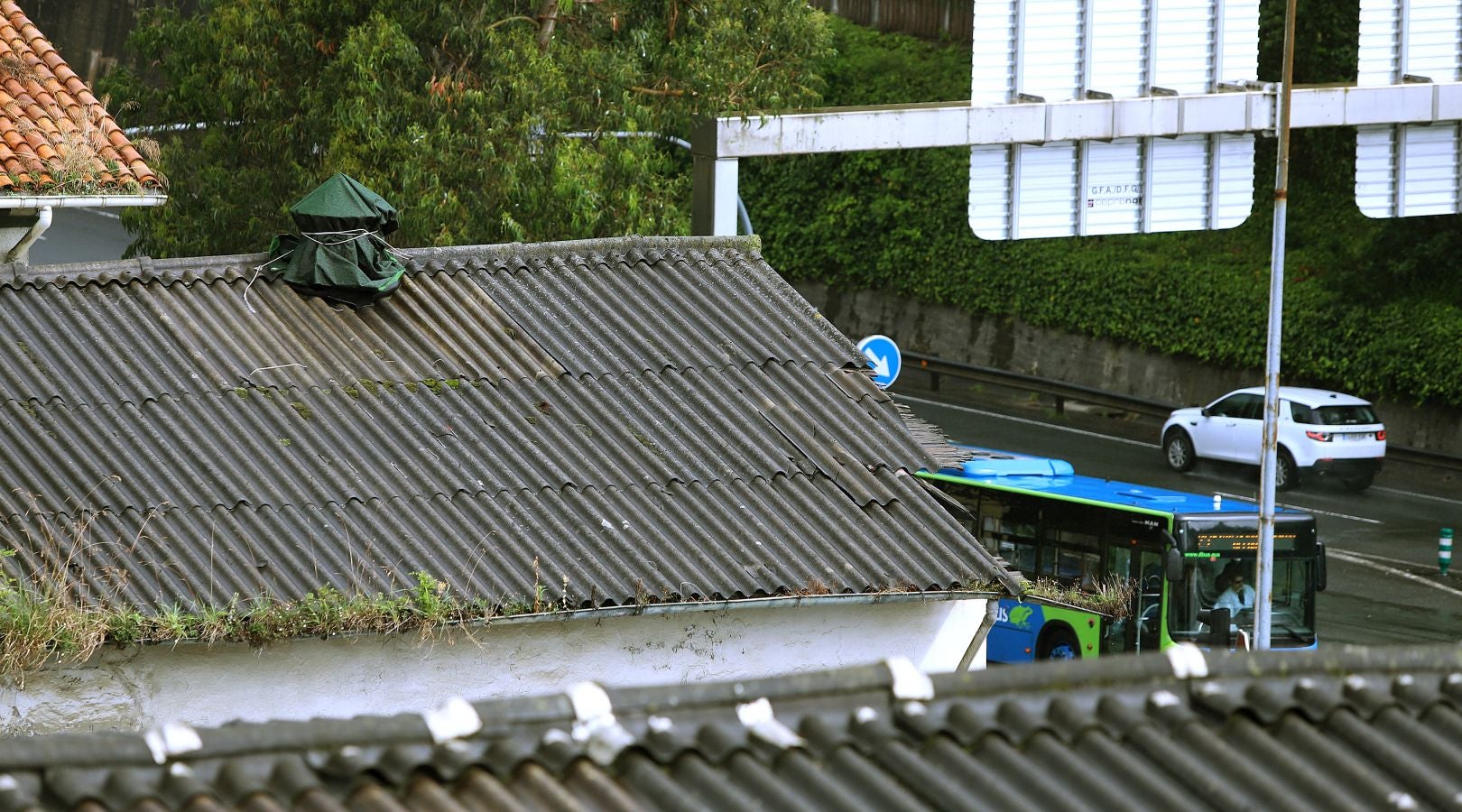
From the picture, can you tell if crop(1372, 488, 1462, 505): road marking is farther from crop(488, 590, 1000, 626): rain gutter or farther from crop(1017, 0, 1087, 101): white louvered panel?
crop(488, 590, 1000, 626): rain gutter

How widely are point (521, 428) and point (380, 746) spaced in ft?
20.1

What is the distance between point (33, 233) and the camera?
1470 centimetres

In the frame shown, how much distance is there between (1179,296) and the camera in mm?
36344

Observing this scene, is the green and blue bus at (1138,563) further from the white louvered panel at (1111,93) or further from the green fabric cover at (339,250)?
the green fabric cover at (339,250)

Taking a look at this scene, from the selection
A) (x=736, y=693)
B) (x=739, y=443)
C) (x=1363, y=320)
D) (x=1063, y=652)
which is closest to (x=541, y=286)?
(x=739, y=443)

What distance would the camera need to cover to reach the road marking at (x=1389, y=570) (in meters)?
25.3

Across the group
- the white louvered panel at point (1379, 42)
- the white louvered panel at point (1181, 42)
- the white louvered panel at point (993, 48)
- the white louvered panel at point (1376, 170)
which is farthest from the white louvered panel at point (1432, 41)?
the white louvered panel at point (993, 48)

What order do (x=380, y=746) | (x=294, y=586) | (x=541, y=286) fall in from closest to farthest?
(x=380, y=746) → (x=294, y=586) → (x=541, y=286)

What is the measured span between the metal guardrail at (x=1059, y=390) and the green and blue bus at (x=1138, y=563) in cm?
1233

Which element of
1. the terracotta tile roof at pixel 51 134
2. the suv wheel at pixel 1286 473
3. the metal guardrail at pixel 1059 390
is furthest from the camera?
the metal guardrail at pixel 1059 390

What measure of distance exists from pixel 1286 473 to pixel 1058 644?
1105 cm

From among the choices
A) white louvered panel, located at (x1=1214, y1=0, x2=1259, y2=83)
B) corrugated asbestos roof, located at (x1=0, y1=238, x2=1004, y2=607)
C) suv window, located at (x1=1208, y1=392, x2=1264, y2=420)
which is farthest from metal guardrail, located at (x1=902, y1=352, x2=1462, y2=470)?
corrugated asbestos roof, located at (x1=0, y1=238, x2=1004, y2=607)

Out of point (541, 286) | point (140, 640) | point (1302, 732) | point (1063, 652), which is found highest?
point (541, 286)

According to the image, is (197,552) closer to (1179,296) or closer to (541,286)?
(541,286)
